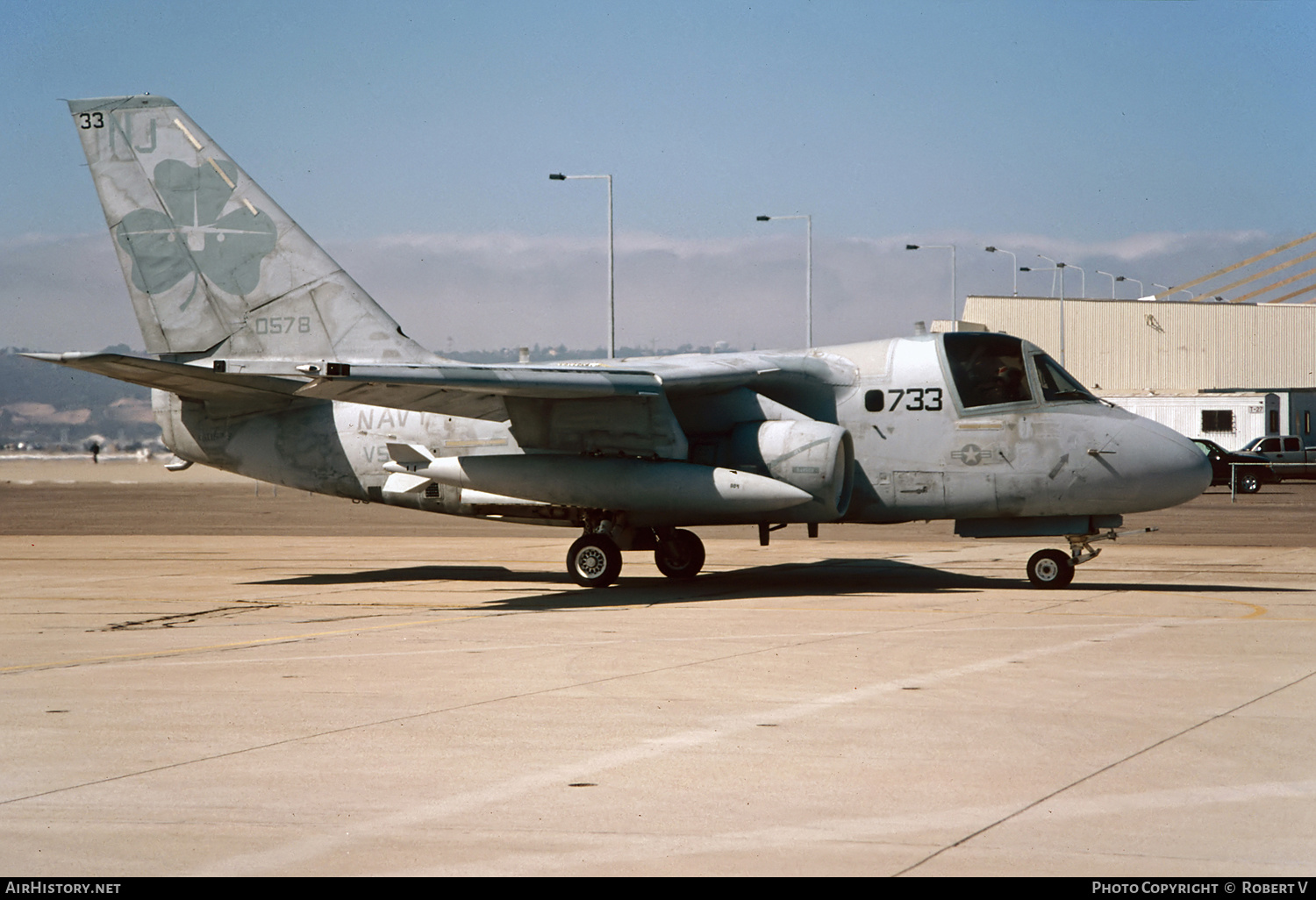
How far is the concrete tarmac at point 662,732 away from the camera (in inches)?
218

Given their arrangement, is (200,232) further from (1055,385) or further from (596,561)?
(1055,385)

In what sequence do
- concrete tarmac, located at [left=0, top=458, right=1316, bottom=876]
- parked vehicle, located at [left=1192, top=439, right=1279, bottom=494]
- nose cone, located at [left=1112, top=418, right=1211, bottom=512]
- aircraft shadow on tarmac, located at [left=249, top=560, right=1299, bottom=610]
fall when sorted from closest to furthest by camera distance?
concrete tarmac, located at [left=0, top=458, right=1316, bottom=876] < nose cone, located at [left=1112, top=418, right=1211, bottom=512] < aircraft shadow on tarmac, located at [left=249, top=560, right=1299, bottom=610] < parked vehicle, located at [left=1192, top=439, right=1279, bottom=494]

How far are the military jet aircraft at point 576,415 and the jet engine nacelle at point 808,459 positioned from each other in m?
0.03

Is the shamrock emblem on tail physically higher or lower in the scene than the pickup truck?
higher

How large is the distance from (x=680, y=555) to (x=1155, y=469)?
271 inches

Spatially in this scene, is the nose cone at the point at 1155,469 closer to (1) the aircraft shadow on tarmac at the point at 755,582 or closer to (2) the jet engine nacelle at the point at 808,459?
(1) the aircraft shadow on tarmac at the point at 755,582

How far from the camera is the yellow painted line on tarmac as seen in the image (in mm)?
10984

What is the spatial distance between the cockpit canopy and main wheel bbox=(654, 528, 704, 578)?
4689mm

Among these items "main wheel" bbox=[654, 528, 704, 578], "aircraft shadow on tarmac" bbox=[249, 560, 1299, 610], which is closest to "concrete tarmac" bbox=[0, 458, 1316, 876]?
"aircraft shadow on tarmac" bbox=[249, 560, 1299, 610]

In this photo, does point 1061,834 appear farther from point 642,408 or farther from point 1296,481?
point 1296,481

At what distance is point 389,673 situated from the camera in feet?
34.0

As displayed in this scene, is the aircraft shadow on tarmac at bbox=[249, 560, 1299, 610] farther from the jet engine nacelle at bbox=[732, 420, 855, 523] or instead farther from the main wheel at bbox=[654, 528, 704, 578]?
the jet engine nacelle at bbox=[732, 420, 855, 523]

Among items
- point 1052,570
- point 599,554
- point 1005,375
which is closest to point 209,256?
point 599,554

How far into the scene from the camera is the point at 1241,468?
46.7m
